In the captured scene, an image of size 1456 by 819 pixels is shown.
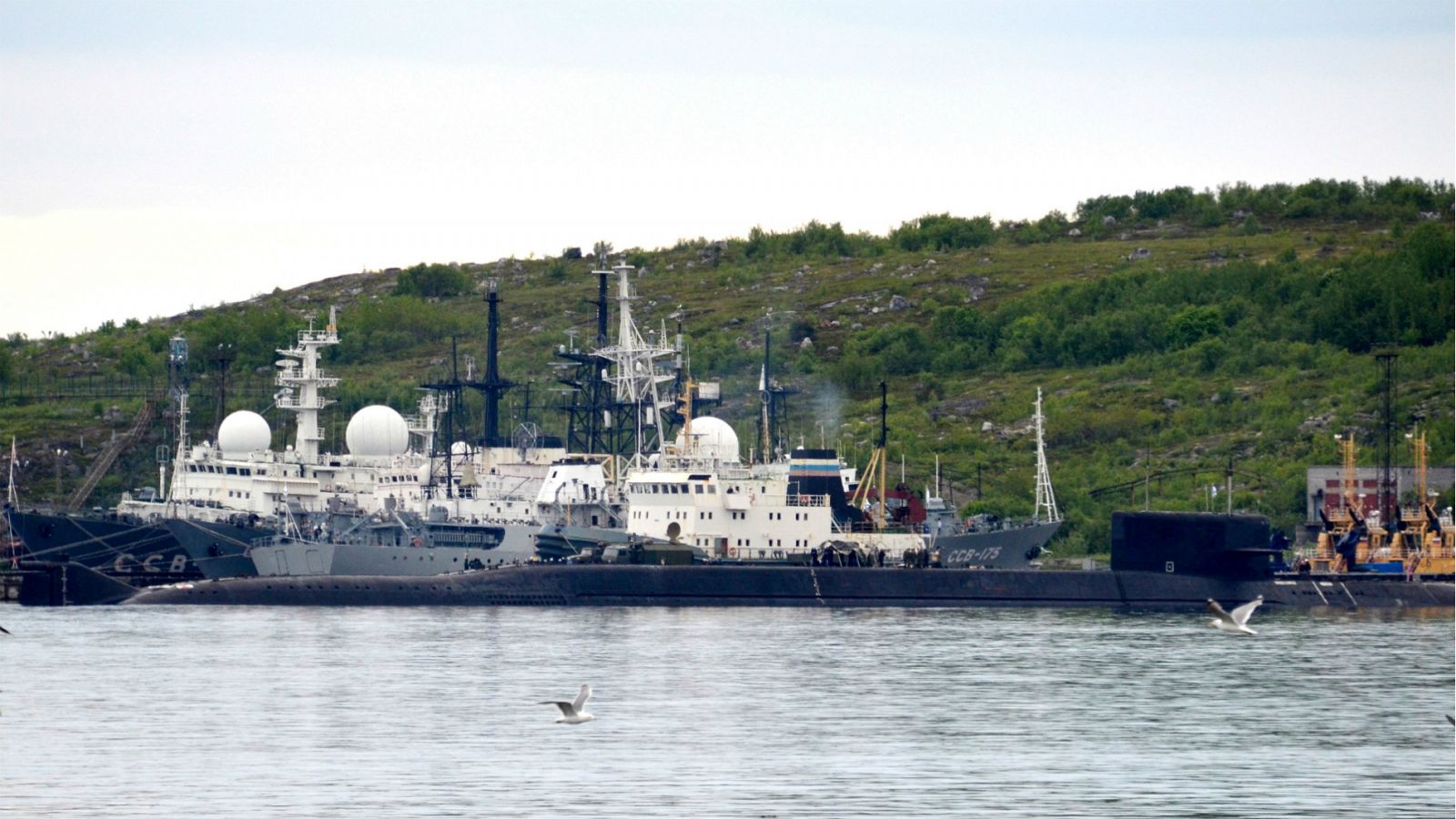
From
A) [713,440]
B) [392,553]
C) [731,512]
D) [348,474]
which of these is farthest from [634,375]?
[348,474]

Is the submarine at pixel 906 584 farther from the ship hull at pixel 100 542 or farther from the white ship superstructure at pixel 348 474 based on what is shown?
the ship hull at pixel 100 542

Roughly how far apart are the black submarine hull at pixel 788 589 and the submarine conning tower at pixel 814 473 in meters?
7.26

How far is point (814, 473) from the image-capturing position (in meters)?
85.1

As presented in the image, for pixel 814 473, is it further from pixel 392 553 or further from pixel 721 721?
pixel 721 721

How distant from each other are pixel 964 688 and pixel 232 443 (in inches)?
2090

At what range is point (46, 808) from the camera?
33312 millimetres

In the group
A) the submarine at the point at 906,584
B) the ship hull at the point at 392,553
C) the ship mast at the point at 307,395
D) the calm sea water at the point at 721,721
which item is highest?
the ship mast at the point at 307,395

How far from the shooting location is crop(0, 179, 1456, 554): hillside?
125 meters

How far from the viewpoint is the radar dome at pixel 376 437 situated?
98375 mm

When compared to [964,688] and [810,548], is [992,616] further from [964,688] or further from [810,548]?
[964,688]

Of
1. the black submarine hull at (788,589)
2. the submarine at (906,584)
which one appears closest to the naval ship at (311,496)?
the black submarine hull at (788,589)

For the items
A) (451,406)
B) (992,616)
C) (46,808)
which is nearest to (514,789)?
(46,808)

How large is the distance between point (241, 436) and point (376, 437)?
560cm

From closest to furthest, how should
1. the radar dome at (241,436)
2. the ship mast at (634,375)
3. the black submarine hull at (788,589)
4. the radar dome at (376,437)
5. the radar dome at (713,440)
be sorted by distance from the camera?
1. the black submarine hull at (788,589)
2. the radar dome at (713,440)
3. the ship mast at (634,375)
4. the radar dome at (241,436)
5. the radar dome at (376,437)
